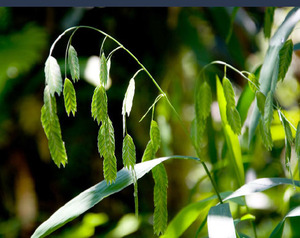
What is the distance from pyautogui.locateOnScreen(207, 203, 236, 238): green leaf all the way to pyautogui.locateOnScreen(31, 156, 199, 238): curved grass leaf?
0.25ft

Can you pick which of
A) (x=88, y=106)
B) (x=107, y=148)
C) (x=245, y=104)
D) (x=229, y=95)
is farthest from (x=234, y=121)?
(x=88, y=106)

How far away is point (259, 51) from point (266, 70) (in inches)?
35.5

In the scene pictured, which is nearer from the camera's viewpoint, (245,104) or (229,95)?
(229,95)

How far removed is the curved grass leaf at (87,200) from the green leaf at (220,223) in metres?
0.08

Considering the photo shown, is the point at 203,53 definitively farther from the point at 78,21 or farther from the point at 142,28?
the point at 78,21

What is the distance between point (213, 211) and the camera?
Result: 1.54ft

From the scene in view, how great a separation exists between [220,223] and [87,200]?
14 cm

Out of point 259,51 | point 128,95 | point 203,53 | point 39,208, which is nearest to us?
point 128,95

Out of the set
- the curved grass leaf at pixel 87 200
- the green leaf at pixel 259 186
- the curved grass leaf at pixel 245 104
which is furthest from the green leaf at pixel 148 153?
the curved grass leaf at pixel 245 104

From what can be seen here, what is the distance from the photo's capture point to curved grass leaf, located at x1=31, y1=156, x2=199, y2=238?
0.46m

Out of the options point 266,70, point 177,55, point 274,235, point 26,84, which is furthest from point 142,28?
point 274,235

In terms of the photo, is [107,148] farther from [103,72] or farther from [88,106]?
[88,106]

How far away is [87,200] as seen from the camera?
483mm

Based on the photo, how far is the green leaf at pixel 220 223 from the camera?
0.42 meters
